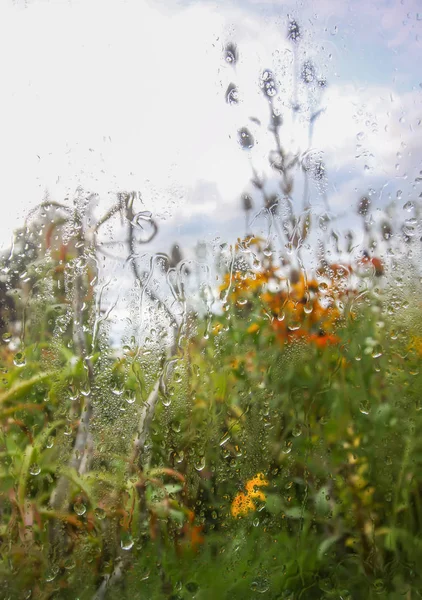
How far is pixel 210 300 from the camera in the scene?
71cm

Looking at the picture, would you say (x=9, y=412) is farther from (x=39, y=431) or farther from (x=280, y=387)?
(x=280, y=387)

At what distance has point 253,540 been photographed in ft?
2.32

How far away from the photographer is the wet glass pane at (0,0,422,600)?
62 cm

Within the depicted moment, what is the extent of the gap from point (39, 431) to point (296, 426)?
0.34m

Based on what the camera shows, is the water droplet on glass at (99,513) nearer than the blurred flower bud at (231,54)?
Yes

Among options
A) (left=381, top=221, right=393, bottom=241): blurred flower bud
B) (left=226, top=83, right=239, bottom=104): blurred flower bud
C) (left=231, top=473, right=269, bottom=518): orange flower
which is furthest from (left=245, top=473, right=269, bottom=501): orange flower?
(left=226, top=83, right=239, bottom=104): blurred flower bud

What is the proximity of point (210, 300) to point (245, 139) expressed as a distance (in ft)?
0.74

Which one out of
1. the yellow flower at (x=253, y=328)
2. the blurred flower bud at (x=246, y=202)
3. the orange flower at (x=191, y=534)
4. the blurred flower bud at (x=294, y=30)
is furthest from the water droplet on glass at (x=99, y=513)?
the blurred flower bud at (x=294, y=30)

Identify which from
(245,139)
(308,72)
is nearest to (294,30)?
(308,72)

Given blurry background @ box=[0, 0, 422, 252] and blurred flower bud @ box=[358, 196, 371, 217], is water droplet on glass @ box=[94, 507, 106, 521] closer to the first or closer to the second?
blurry background @ box=[0, 0, 422, 252]

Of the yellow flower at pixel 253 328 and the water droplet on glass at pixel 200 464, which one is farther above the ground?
the yellow flower at pixel 253 328

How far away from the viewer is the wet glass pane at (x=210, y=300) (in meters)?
0.62

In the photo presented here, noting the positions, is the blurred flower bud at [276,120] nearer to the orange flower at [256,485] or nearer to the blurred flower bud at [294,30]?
the blurred flower bud at [294,30]

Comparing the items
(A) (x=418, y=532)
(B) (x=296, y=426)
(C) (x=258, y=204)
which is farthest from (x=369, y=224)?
(A) (x=418, y=532)
